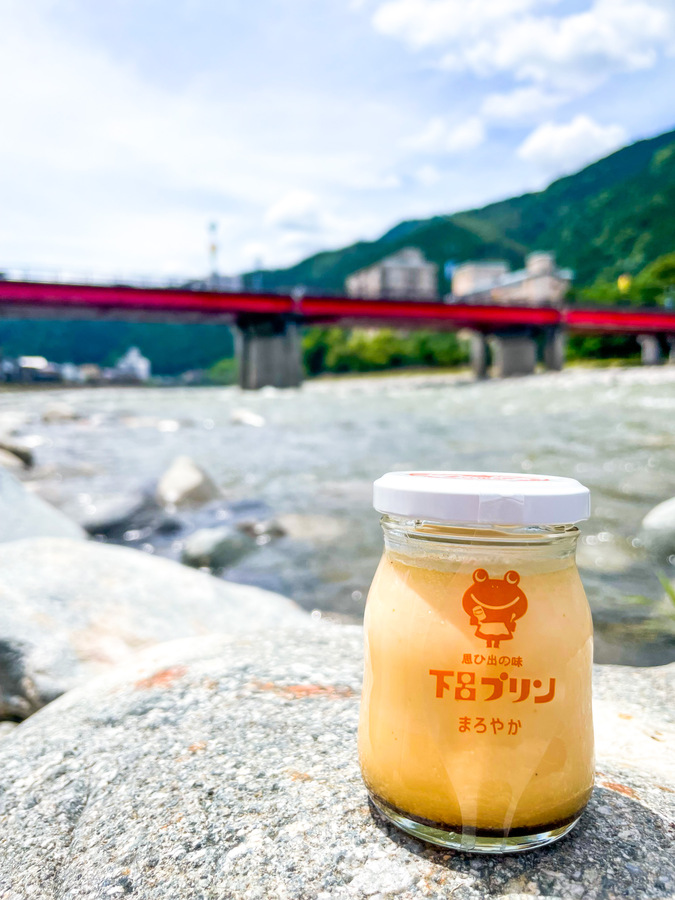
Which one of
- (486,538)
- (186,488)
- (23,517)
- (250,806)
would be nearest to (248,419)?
(186,488)

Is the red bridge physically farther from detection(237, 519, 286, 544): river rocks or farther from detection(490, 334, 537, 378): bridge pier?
detection(237, 519, 286, 544): river rocks

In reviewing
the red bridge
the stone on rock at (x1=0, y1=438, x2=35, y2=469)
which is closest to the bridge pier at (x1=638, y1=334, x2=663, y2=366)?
the red bridge

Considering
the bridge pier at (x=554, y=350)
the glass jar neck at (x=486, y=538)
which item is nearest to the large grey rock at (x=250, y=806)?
the glass jar neck at (x=486, y=538)

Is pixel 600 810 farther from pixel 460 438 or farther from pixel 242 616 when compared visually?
pixel 460 438

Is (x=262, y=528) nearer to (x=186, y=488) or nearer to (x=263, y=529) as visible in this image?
(x=263, y=529)

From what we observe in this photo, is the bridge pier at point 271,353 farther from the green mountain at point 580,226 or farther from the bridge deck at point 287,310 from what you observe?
the green mountain at point 580,226

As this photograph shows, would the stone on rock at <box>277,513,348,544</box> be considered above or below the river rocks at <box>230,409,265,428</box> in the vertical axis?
above
